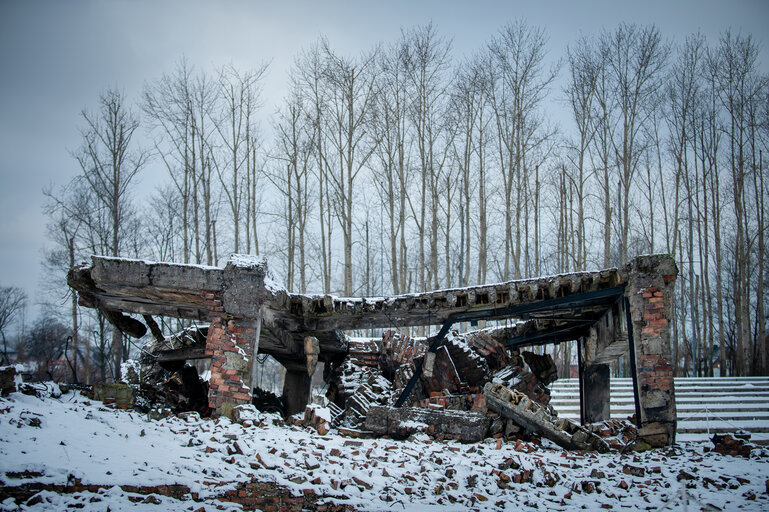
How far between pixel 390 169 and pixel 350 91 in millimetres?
3140

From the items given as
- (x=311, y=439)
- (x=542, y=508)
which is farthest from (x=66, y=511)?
(x=542, y=508)

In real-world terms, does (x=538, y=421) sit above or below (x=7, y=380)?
below

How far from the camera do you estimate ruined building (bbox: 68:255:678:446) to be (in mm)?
8391

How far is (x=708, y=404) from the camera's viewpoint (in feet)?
42.7

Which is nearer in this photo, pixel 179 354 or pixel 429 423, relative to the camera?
pixel 429 423

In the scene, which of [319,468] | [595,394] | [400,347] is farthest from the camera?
[400,347]

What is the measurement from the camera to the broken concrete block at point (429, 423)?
877 cm

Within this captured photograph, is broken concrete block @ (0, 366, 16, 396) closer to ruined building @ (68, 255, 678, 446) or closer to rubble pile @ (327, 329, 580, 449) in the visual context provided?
ruined building @ (68, 255, 678, 446)

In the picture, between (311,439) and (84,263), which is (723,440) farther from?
(84,263)

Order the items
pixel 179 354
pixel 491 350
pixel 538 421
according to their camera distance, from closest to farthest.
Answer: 1. pixel 538 421
2. pixel 179 354
3. pixel 491 350

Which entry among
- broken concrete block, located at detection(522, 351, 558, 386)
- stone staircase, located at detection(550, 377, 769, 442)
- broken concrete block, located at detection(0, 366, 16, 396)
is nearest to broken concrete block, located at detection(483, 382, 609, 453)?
broken concrete block, located at detection(522, 351, 558, 386)

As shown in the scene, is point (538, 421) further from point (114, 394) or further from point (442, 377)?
point (114, 394)

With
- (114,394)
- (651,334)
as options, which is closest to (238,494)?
(114,394)

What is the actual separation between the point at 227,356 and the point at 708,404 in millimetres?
12206
